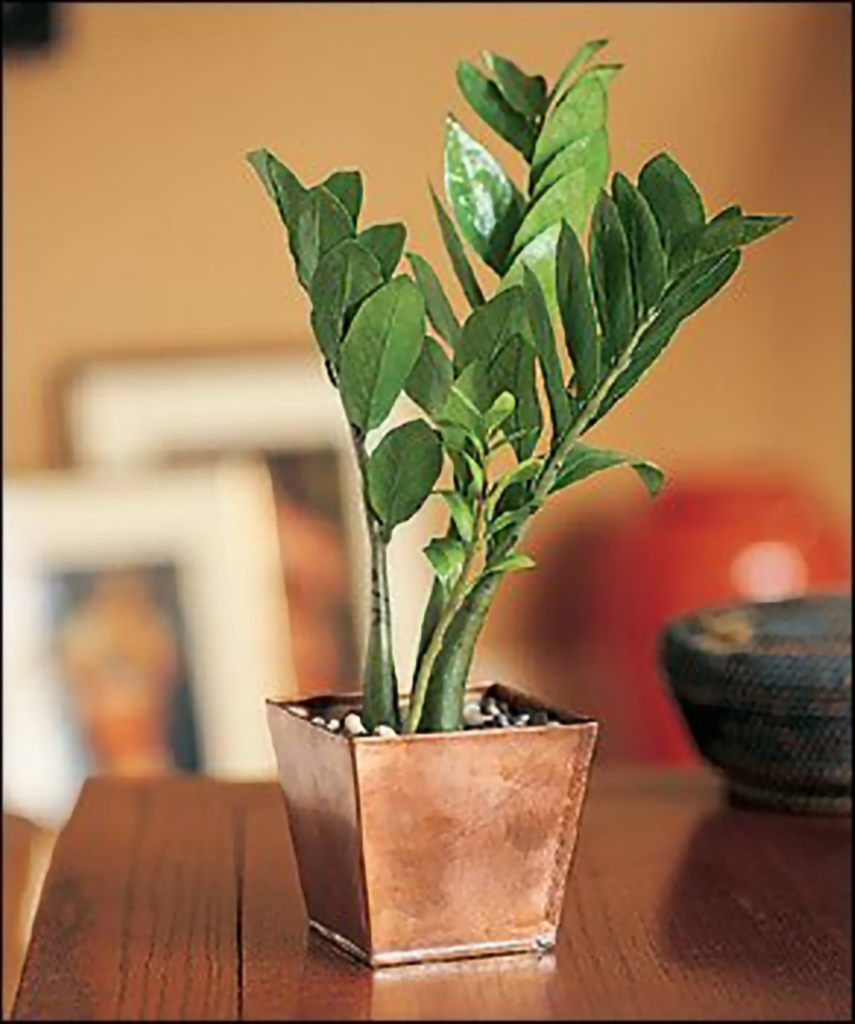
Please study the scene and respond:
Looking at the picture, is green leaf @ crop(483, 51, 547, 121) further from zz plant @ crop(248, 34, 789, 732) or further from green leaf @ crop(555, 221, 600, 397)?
green leaf @ crop(555, 221, 600, 397)

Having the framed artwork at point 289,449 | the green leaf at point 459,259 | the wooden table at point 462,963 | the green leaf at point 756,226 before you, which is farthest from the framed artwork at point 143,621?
the green leaf at point 756,226

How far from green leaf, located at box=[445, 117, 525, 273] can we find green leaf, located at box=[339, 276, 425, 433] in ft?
0.45

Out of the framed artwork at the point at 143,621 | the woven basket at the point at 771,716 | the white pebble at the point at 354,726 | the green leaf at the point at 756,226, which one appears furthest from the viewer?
the framed artwork at the point at 143,621

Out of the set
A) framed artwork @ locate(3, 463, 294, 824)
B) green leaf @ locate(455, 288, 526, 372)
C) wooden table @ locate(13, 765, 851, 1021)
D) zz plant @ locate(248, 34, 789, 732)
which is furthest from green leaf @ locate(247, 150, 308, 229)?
framed artwork @ locate(3, 463, 294, 824)

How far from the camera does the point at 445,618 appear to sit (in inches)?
49.1

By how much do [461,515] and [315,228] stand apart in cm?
16

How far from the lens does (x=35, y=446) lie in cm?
317

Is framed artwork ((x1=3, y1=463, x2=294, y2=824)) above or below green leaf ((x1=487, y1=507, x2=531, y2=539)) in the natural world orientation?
below

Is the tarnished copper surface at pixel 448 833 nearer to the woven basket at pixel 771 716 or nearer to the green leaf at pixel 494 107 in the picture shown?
the green leaf at pixel 494 107

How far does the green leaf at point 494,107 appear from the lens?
1343mm

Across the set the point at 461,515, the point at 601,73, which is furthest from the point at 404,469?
the point at 601,73

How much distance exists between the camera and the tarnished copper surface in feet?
3.94

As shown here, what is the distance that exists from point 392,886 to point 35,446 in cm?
204

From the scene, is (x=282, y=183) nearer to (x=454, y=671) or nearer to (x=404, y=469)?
(x=404, y=469)
